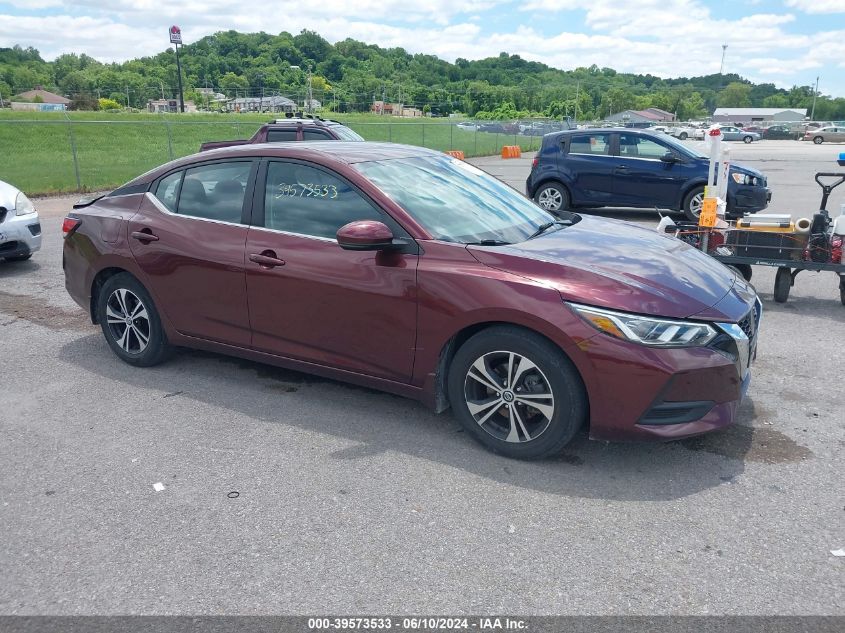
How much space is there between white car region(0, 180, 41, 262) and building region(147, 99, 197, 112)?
342ft

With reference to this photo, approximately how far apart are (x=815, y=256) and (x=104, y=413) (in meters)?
6.29

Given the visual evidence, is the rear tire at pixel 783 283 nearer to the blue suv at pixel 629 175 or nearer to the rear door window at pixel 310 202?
the rear door window at pixel 310 202

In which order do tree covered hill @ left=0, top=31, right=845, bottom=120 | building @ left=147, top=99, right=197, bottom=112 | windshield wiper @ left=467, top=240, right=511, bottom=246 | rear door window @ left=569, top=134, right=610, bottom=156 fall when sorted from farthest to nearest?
tree covered hill @ left=0, top=31, right=845, bottom=120 < building @ left=147, top=99, right=197, bottom=112 < rear door window @ left=569, top=134, right=610, bottom=156 < windshield wiper @ left=467, top=240, right=511, bottom=246

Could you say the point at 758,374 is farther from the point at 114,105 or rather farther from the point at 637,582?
the point at 114,105

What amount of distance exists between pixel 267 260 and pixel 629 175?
10293mm

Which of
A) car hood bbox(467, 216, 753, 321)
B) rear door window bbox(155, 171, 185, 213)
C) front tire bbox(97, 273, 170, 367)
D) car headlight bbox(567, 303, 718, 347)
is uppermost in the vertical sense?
rear door window bbox(155, 171, 185, 213)

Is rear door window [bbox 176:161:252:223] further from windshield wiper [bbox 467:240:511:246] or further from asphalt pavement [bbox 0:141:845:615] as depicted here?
windshield wiper [bbox 467:240:511:246]

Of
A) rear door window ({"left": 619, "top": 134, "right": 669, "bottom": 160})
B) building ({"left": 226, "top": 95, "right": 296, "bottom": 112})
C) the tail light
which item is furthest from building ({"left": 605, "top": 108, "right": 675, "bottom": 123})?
the tail light

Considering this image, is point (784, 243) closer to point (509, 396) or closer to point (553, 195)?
point (509, 396)

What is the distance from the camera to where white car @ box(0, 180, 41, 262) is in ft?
27.1

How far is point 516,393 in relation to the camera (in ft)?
12.4

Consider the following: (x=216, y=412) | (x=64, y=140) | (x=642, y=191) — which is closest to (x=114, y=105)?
(x=64, y=140)

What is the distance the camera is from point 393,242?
4.04 meters

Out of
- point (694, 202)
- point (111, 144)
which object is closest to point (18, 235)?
point (694, 202)
